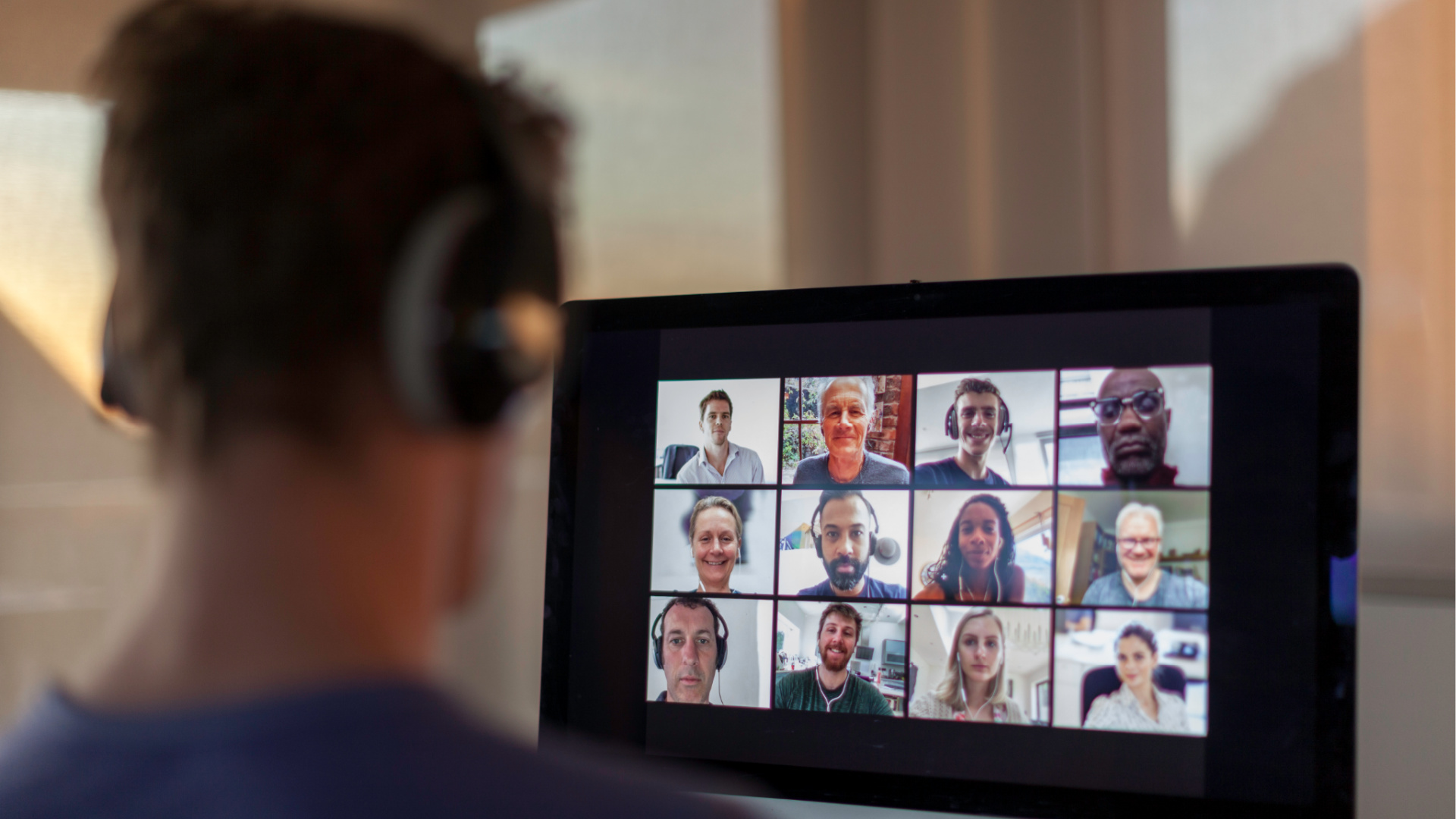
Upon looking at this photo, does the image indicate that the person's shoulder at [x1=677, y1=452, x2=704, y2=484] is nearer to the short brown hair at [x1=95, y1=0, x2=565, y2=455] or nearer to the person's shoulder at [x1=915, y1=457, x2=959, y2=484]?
the person's shoulder at [x1=915, y1=457, x2=959, y2=484]

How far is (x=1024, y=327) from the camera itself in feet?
2.58

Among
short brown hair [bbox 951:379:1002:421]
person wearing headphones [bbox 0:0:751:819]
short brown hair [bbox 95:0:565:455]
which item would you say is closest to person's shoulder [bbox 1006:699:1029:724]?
short brown hair [bbox 951:379:1002:421]

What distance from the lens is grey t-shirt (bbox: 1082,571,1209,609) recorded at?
0.72 meters

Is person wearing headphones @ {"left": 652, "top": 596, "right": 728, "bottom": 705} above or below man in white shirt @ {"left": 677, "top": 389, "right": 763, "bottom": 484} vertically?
below

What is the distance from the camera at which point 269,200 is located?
34 cm

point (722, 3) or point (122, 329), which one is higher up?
point (722, 3)

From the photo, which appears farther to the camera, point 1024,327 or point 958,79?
point 958,79

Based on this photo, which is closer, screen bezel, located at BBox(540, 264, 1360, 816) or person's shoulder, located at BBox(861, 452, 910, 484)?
screen bezel, located at BBox(540, 264, 1360, 816)

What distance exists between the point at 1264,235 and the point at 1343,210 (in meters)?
0.07

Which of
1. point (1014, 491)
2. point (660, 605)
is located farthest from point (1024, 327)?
point (660, 605)

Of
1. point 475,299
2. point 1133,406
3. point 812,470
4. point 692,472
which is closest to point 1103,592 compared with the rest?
point 1133,406

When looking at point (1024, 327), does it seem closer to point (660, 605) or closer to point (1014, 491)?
point (1014, 491)

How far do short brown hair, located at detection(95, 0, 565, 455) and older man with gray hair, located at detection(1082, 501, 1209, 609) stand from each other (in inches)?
22.8

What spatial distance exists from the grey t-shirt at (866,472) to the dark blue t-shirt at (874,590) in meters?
0.08
